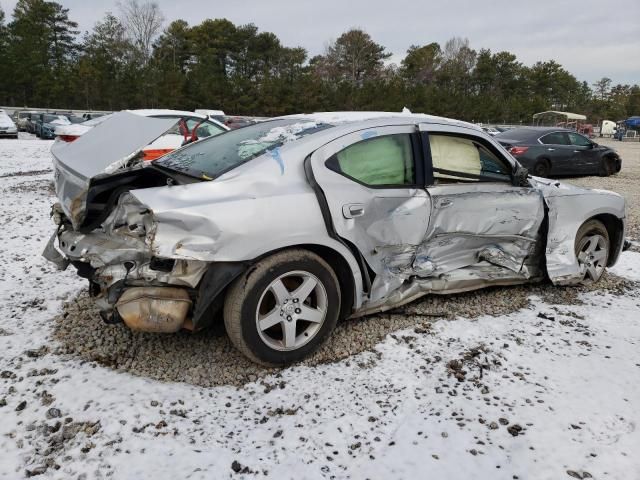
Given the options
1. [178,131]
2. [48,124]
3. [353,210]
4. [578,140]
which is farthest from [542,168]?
[48,124]

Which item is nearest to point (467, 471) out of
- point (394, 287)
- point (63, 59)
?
point (394, 287)

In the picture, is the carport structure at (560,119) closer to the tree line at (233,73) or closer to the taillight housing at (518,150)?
the tree line at (233,73)

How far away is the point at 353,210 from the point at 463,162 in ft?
3.78

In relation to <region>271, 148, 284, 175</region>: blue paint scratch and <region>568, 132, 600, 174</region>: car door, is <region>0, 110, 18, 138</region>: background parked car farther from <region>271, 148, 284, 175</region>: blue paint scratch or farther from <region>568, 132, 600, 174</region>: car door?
<region>271, 148, 284, 175</region>: blue paint scratch

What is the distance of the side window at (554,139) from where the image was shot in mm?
12285

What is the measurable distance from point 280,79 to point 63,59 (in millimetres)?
21048

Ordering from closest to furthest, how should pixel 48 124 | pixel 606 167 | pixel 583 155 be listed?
pixel 583 155, pixel 606 167, pixel 48 124

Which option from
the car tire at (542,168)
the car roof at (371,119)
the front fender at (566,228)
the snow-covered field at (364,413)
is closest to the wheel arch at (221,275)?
the snow-covered field at (364,413)

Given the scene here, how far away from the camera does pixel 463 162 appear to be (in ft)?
12.0

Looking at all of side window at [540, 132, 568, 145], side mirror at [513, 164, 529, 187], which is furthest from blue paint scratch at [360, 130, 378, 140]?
side window at [540, 132, 568, 145]

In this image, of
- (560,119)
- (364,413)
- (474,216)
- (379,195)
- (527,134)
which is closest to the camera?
(364,413)

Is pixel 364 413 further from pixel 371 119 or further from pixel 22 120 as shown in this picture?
pixel 22 120

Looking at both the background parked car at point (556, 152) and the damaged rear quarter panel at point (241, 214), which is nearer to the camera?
the damaged rear quarter panel at point (241, 214)

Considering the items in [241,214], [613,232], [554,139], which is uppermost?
[554,139]
